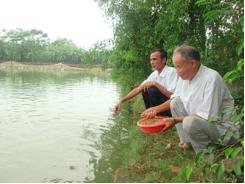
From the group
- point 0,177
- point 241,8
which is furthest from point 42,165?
point 241,8

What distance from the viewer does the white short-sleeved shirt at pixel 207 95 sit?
352 cm

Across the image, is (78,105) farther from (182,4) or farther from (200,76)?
(200,76)

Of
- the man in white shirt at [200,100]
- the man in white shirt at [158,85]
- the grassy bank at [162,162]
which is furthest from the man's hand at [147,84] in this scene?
the man in white shirt at [200,100]

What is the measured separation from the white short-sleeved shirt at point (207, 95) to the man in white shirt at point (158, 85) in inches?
44.6

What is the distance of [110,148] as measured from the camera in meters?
5.49

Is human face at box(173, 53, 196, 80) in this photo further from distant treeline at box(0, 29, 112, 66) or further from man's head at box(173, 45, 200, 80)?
distant treeline at box(0, 29, 112, 66)

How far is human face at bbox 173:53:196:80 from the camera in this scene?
366cm

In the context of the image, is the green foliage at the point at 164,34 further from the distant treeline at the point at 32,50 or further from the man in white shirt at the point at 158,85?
the distant treeline at the point at 32,50

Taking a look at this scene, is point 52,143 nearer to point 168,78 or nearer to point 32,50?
point 168,78

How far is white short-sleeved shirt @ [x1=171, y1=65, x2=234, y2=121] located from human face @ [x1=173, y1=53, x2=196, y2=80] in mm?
79

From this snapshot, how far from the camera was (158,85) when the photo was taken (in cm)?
505

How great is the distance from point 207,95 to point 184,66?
36 cm

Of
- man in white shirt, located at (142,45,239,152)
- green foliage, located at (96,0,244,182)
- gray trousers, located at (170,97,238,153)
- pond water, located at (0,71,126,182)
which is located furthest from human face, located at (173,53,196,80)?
green foliage, located at (96,0,244,182)

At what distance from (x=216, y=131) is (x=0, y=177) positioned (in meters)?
2.33
